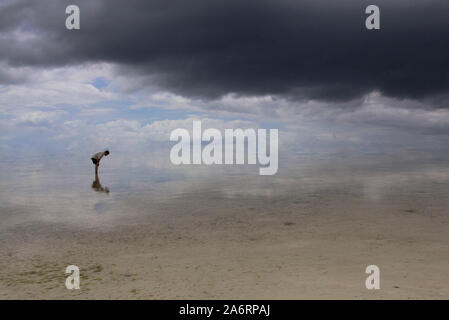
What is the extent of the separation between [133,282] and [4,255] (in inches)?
275

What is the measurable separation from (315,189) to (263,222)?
1438 centimetres

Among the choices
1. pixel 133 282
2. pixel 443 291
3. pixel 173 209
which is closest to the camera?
pixel 443 291

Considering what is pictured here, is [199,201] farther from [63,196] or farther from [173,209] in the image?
[63,196]

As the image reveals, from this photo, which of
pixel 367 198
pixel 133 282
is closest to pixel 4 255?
pixel 133 282

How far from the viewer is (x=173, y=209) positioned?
23.5 m

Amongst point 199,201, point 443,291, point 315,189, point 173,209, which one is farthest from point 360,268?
point 315,189

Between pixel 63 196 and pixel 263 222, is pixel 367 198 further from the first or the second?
pixel 63 196

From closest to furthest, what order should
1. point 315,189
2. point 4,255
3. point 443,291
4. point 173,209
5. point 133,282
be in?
1. point 443,291
2. point 133,282
3. point 4,255
4. point 173,209
5. point 315,189

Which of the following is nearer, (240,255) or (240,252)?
(240,255)

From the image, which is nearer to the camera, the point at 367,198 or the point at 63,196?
the point at 367,198
